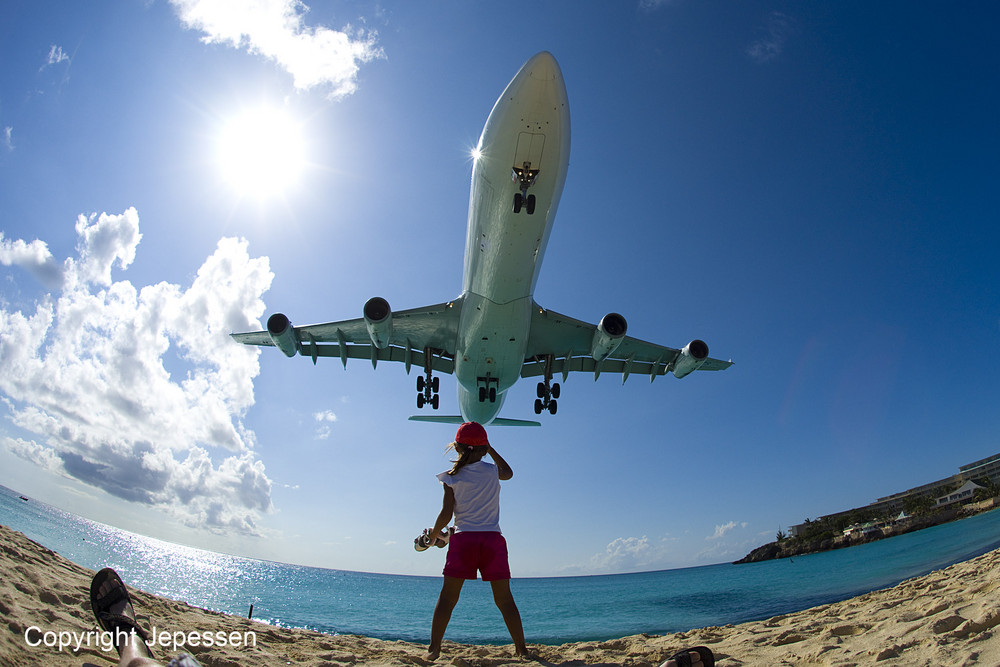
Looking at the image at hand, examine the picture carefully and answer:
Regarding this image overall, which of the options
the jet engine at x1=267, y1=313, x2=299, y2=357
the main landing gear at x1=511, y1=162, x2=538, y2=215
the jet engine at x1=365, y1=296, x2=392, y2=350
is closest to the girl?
the main landing gear at x1=511, y1=162, x2=538, y2=215

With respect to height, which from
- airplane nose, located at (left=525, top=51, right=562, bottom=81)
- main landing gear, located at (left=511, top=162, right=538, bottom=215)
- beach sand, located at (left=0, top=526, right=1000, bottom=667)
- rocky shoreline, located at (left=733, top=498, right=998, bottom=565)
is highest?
airplane nose, located at (left=525, top=51, right=562, bottom=81)

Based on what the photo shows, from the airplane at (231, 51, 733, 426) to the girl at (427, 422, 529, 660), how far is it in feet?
28.7

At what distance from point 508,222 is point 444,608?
972cm

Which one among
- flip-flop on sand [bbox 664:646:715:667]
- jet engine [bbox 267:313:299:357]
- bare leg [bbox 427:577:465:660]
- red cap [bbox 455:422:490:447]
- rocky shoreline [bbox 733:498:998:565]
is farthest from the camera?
rocky shoreline [bbox 733:498:998:565]

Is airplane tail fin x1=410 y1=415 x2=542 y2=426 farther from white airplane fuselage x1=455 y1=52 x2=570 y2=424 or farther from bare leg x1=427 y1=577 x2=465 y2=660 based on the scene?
bare leg x1=427 y1=577 x2=465 y2=660

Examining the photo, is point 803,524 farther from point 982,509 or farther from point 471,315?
point 471,315

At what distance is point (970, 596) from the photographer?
4773mm

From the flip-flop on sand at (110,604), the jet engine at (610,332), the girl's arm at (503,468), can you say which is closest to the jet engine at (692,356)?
the jet engine at (610,332)

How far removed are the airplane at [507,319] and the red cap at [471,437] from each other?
27.6 feet

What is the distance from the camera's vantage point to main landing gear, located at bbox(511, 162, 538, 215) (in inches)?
450

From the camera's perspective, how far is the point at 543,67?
10672 millimetres

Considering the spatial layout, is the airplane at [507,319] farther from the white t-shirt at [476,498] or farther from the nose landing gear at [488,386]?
the white t-shirt at [476,498]

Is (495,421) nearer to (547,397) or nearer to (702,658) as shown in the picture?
(547,397)

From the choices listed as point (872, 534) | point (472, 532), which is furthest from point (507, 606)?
point (872, 534)
